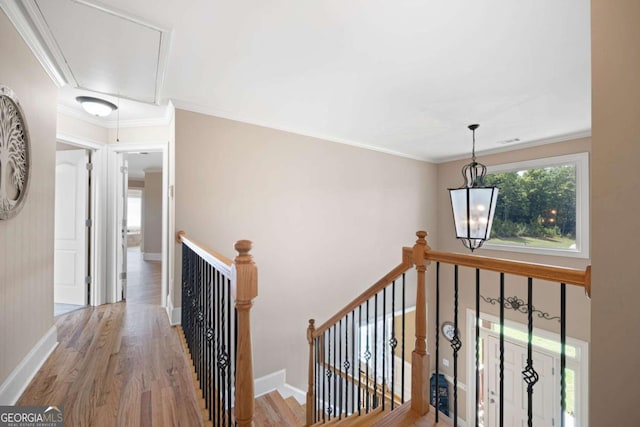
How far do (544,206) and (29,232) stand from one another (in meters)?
5.73

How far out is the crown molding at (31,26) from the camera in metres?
1.42

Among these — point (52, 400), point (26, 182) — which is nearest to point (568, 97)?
point (26, 182)

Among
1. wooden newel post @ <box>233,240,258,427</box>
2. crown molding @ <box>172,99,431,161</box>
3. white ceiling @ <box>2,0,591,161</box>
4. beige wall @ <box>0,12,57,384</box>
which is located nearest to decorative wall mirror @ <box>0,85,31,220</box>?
beige wall @ <box>0,12,57,384</box>

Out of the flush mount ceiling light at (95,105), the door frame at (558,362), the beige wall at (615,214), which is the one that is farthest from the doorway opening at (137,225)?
the door frame at (558,362)

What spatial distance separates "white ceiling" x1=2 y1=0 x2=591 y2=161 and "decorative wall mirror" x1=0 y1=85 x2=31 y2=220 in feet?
1.75

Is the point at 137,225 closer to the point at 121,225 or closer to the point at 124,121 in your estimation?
the point at 121,225

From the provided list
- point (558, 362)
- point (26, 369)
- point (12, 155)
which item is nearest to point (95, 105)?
point (12, 155)

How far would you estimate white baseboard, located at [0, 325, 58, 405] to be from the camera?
4.93 ft

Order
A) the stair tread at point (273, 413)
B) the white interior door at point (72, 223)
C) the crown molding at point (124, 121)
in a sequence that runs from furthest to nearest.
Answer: the white interior door at point (72, 223) < the crown molding at point (124, 121) < the stair tread at point (273, 413)

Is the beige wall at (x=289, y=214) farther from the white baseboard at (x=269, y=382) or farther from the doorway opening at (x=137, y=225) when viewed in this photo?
the doorway opening at (x=137, y=225)

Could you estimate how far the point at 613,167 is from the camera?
0.71 metres

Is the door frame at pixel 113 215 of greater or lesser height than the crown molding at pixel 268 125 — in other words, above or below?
below

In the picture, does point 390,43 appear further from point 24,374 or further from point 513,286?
point 513,286

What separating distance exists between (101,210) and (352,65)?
3.34m
